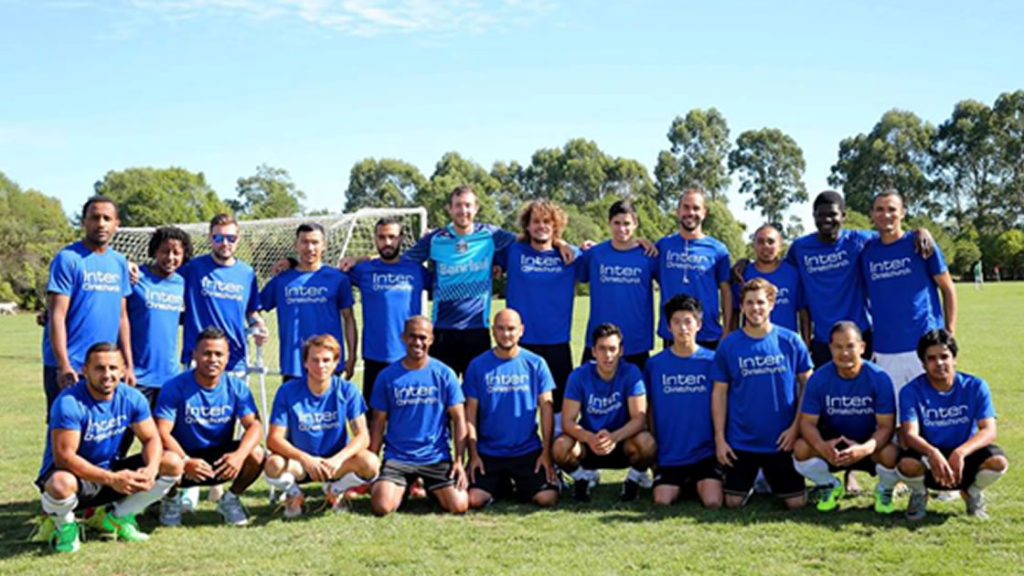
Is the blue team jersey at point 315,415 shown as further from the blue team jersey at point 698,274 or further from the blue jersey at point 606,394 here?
the blue team jersey at point 698,274

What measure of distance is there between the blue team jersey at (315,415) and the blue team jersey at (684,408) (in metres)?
2.09

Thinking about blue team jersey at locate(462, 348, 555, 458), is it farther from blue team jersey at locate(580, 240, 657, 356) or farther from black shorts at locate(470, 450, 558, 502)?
blue team jersey at locate(580, 240, 657, 356)

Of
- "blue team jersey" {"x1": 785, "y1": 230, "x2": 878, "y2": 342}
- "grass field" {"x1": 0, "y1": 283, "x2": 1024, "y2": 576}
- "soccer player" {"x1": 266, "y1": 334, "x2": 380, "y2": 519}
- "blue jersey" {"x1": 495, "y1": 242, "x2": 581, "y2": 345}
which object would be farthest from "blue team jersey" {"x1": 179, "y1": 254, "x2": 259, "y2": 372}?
"blue team jersey" {"x1": 785, "y1": 230, "x2": 878, "y2": 342}

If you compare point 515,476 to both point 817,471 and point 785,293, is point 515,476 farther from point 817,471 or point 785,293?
point 785,293

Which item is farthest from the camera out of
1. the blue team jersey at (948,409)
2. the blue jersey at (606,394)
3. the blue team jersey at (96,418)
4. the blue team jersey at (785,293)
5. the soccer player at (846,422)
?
the blue team jersey at (785,293)

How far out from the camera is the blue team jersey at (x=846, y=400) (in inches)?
225

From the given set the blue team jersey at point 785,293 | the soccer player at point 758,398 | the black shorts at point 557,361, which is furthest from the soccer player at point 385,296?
the blue team jersey at point 785,293

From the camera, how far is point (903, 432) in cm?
556

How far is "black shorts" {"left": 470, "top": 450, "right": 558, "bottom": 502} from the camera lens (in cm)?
613

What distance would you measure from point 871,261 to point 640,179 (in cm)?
6782

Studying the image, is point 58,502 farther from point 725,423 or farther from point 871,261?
point 871,261

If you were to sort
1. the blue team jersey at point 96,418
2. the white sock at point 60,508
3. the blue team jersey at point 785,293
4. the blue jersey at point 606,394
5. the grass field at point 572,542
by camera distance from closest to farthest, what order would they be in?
the grass field at point 572,542, the white sock at point 60,508, the blue team jersey at point 96,418, the blue jersey at point 606,394, the blue team jersey at point 785,293

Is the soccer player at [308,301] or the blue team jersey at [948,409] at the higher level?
the soccer player at [308,301]

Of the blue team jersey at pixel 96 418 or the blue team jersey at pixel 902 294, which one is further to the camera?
→ the blue team jersey at pixel 902 294
